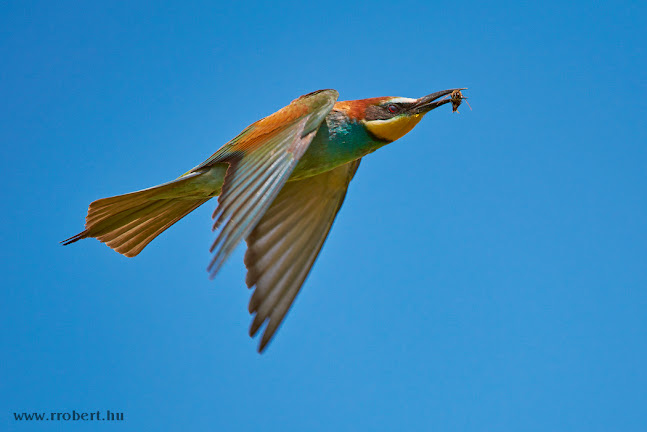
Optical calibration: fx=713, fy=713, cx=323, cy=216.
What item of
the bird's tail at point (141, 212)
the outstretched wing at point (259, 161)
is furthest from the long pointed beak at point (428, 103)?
the bird's tail at point (141, 212)

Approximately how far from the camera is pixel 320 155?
4.07 metres

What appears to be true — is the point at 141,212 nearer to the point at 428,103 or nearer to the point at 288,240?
A: the point at 288,240

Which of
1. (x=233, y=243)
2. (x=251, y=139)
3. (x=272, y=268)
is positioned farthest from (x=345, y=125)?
(x=233, y=243)

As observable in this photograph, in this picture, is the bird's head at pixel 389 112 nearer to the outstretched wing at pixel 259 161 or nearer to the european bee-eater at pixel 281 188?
the european bee-eater at pixel 281 188

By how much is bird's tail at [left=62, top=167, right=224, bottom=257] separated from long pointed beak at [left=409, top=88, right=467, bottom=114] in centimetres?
128

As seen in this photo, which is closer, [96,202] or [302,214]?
[96,202]

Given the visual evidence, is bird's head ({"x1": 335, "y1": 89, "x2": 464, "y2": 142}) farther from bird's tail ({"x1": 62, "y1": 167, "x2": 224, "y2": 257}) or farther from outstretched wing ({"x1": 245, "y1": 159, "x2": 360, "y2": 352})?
bird's tail ({"x1": 62, "y1": 167, "x2": 224, "y2": 257})

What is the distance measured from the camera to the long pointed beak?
4271 millimetres

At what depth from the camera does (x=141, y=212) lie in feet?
14.1

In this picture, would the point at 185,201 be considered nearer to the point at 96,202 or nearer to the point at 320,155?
the point at 96,202

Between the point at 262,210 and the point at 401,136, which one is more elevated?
the point at 401,136

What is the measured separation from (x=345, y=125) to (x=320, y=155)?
23 centimetres

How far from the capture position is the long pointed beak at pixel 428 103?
14.0ft

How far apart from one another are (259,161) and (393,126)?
970mm
